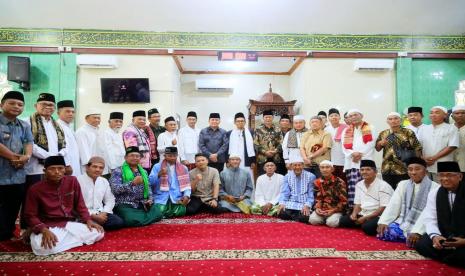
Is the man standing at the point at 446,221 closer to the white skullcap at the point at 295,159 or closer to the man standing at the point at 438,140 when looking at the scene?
the man standing at the point at 438,140

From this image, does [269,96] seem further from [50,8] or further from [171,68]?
[50,8]

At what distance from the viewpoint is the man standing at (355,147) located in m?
3.90

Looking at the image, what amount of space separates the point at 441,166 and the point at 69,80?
5.76 m

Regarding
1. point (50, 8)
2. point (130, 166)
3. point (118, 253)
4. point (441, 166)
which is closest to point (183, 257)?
point (118, 253)

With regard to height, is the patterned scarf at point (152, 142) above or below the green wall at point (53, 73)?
below

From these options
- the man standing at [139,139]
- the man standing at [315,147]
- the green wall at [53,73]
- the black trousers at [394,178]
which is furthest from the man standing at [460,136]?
the green wall at [53,73]

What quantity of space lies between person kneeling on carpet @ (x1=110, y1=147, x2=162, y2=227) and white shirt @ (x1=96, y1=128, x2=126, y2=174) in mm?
415

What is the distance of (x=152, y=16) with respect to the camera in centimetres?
527

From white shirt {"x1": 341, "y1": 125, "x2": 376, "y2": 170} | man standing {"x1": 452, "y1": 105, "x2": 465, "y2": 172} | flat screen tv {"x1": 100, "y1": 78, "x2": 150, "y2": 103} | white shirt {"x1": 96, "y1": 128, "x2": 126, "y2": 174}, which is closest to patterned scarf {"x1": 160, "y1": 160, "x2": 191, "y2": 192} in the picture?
white shirt {"x1": 96, "y1": 128, "x2": 126, "y2": 174}

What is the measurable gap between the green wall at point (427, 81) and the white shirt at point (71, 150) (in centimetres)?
540

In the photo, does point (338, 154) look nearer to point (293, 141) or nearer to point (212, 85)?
point (293, 141)

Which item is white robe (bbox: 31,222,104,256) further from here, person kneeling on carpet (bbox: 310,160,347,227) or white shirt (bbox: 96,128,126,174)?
person kneeling on carpet (bbox: 310,160,347,227)

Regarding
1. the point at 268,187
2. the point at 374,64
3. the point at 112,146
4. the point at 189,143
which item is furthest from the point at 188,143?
the point at 374,64

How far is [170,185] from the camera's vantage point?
13.7 feet
